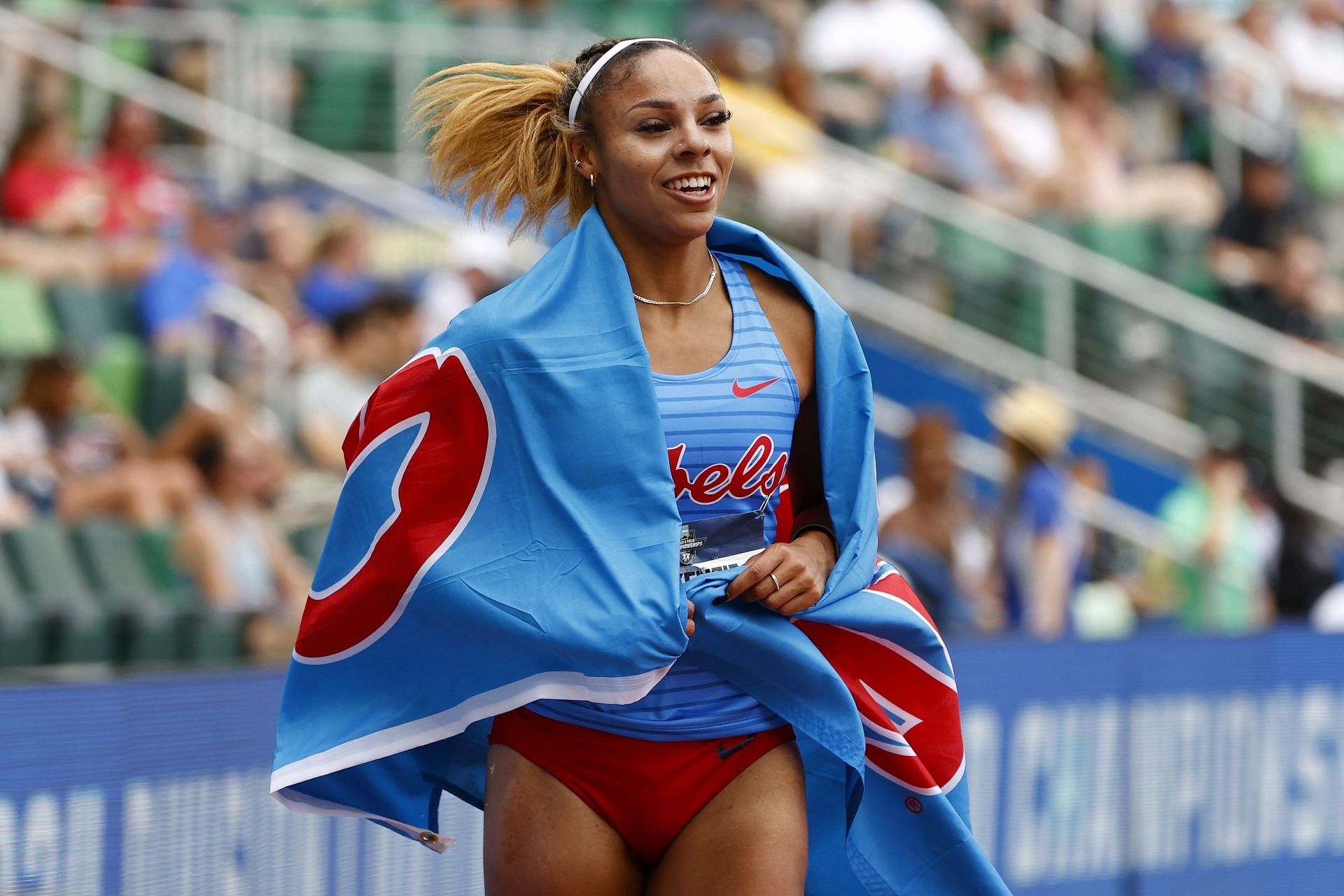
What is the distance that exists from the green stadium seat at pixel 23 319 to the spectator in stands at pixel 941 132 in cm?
560

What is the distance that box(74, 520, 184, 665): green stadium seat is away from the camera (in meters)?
6.48

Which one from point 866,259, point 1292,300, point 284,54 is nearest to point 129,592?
point 284,54

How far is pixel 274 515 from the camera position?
7.37 meters

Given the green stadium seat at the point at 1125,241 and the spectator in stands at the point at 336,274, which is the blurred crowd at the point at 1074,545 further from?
→ the spectator in stands at the point at 336,274

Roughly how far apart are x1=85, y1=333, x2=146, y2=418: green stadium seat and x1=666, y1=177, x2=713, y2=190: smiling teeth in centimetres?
523

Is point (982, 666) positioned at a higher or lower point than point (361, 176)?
lower

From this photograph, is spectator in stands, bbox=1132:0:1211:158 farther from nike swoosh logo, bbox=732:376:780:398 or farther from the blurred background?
nike swoosh logo, bbox=732:376:780:398

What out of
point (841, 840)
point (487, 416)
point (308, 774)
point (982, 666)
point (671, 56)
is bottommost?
point (982, 666)

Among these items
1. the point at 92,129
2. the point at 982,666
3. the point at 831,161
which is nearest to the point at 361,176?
the point at 92,129

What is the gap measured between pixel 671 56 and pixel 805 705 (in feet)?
3.74

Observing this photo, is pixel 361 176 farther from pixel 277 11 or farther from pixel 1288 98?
pixel 1288 98

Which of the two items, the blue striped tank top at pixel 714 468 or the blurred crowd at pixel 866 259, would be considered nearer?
the blue striped tank top at pixel 714 468

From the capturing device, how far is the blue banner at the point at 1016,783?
14.1 feet

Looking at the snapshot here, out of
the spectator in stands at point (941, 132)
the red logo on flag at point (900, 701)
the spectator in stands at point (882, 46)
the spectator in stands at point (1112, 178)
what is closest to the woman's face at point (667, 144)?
the red logo on flag at point (900, 701)
